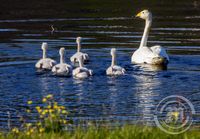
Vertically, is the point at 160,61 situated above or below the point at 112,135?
above

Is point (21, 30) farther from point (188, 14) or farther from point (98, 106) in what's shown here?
point (98, 106)

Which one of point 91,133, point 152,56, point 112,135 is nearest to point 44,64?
point 152,56

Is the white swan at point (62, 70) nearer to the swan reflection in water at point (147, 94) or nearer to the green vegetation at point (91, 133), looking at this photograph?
the swan reflection in water at point (147, 94)

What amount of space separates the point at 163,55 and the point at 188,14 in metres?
16.1

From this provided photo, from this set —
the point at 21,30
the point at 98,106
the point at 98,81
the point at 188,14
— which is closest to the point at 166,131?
the point at 98,106

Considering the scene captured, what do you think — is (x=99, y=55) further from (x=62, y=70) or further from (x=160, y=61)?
(x=62, y=70)

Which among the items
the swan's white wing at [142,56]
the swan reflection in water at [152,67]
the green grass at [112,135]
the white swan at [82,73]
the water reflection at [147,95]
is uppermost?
the swan's white wing at [142,56]

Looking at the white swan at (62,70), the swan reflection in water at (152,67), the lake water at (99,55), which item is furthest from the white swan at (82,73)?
the swan reflection in water at (152,67)

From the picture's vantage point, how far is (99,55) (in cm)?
2691

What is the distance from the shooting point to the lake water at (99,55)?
1841 centimetres

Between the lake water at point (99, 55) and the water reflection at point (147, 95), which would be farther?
the lake water at point (99, 55)

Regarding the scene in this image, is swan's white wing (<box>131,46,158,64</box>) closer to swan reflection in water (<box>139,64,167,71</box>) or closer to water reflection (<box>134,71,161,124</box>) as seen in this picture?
swan reflection in water (<box>139,64,167,71</box>)

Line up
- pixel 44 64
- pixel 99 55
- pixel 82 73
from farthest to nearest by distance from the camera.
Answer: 1. pixel 99 55
2. pixel 44 64
3. pixel 82 73

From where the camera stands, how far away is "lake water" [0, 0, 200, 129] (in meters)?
18.4
